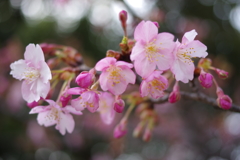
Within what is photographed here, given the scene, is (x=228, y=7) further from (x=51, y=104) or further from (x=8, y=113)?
(x=8, y=113)

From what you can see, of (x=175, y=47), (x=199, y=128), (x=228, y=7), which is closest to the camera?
(x=175, y=47)

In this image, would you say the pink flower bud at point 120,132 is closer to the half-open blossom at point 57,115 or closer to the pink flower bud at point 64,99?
the half-open blossom at point 57,115

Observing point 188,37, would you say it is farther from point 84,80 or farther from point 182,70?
point 84,80

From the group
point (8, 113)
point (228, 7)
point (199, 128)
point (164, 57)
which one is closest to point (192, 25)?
point (228, 7)

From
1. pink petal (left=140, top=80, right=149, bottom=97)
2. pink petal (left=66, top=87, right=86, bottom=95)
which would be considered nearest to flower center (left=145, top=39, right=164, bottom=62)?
pink petal (left=140, top=80, right=149, bottom=97)

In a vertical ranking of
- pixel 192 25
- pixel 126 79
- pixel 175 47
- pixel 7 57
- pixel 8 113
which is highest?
pixel 175 47

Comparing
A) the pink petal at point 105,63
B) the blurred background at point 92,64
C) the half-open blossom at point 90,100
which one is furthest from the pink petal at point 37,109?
the blurred background at point 92,64

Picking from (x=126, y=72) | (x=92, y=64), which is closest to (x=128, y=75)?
(x=126, y=72)
